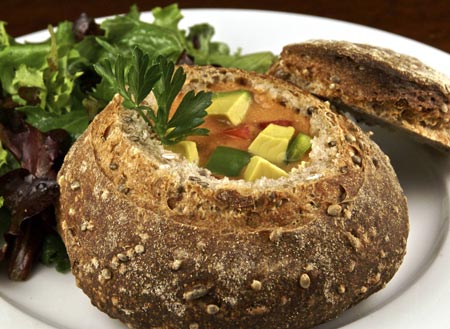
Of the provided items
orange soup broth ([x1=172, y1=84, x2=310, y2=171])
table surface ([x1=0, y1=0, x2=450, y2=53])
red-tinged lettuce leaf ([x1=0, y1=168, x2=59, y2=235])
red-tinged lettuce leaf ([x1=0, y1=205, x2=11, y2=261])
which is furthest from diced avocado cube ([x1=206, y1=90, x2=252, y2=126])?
table surface ([x1=0, y1=0, x2=450, y2=53])

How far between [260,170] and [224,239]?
274 millimetres

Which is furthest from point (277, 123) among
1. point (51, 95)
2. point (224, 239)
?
point (51, 95)

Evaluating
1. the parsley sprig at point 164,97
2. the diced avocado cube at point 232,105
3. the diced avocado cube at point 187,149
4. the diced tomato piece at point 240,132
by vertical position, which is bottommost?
the diced avocado cube at point 187,149

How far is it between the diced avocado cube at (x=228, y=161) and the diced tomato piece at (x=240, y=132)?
118mm

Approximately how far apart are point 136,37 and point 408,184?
5.65 ft

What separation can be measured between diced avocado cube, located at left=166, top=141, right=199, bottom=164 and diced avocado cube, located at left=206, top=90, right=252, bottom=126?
214 millimetres

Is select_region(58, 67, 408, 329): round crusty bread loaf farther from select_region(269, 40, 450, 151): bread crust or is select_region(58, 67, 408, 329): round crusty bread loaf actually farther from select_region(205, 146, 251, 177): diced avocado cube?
select_region(269, 40, 450, 151): bread crust

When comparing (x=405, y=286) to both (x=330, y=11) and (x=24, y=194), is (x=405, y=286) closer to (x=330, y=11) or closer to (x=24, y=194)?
(x=24, y=194)

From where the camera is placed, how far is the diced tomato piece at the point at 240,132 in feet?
8.29

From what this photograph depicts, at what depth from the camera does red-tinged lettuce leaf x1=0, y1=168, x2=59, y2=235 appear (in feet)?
8.93

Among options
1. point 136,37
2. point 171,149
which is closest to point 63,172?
point 171,149

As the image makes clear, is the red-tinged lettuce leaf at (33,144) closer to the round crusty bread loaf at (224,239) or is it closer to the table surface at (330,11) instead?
the round crusty bread loaf at (224,239)

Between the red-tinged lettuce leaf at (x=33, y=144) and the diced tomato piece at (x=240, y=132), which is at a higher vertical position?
the diced tomato piece at (x=240, y=132)

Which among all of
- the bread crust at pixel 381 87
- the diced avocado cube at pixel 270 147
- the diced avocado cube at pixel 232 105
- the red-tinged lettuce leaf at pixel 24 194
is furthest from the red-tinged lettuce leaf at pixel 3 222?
the bread crust at pixel 381 87
